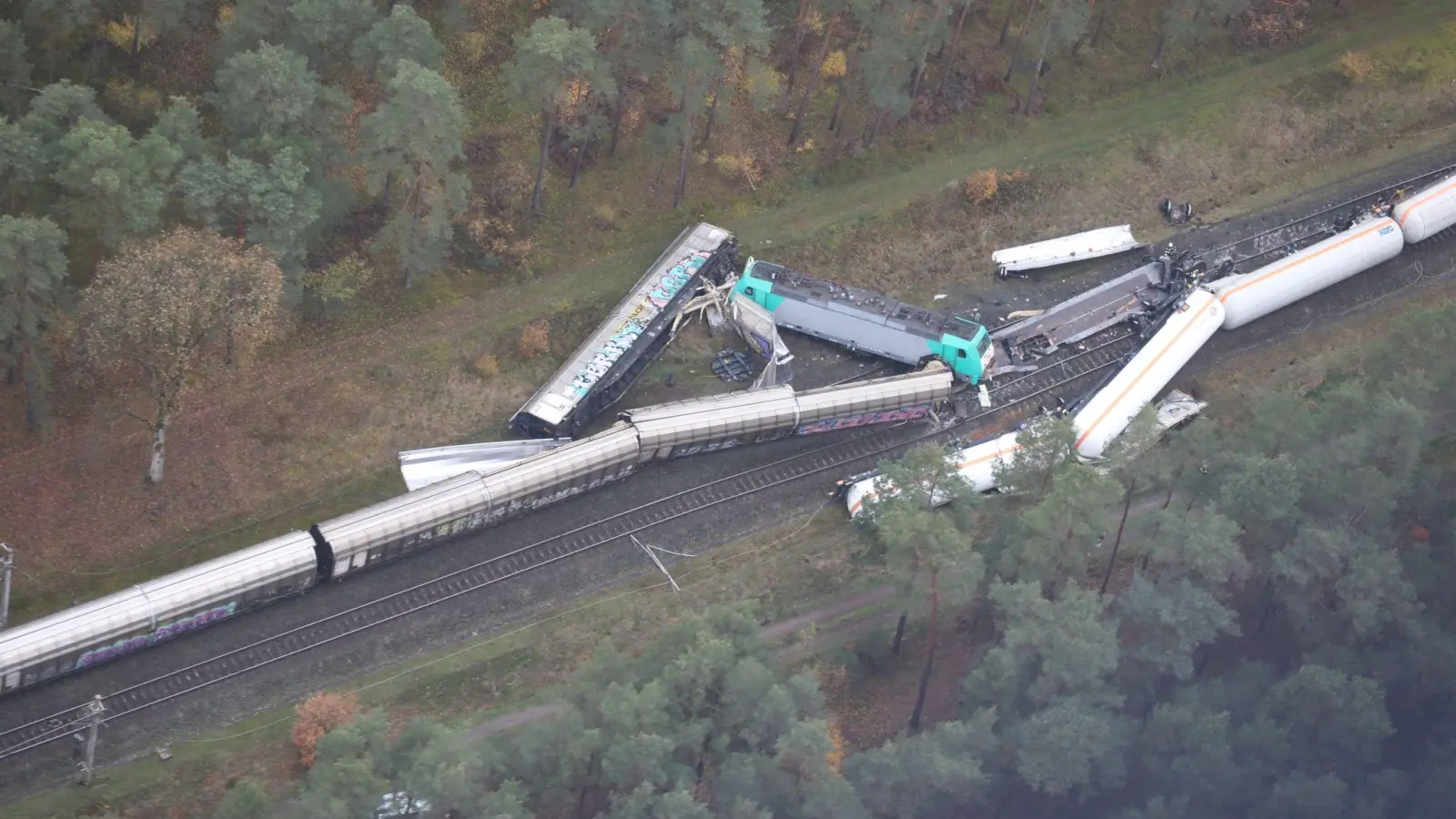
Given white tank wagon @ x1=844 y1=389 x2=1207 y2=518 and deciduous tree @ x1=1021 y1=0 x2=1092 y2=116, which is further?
deciduous tree @ x1=1021 y1=0 x2=1092 y2=116

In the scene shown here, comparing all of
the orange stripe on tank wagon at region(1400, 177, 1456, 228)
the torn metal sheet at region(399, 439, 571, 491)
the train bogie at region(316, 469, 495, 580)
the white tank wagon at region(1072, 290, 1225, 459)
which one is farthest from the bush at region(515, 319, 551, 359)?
the orange stripe on tank wagon at region(1400, 177, 1456, 228)

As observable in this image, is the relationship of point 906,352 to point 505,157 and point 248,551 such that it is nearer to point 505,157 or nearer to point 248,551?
point 505,157

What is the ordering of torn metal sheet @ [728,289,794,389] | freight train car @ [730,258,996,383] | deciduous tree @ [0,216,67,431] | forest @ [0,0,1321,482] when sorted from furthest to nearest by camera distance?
freight train car @ [730,258,996,383], torn metal sheet @ [728,289,794,389], forest @ [0,0,1321,482], deciduous tree @ [0,216,67,431]

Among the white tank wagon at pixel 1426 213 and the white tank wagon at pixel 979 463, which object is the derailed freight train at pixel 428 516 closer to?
the white tank wagon at pixel 979 463

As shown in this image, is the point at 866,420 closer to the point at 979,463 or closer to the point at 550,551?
the point at 979,463

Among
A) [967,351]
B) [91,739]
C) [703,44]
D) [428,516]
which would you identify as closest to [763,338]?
[967,351]

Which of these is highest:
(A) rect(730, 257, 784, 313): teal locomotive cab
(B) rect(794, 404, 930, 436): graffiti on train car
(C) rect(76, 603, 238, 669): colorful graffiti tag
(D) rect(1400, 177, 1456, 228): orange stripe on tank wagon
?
(D) rect(1400, 177, 1456, 228): orange stripe on tank wagon

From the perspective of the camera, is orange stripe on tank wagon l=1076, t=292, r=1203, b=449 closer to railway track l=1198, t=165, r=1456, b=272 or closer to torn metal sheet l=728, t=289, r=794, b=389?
railway track l=1198, t=165, r=1456, b=272
